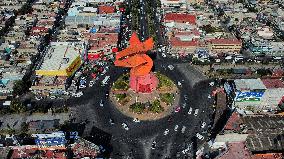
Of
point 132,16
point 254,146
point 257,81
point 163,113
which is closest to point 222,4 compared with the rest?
point 132,16

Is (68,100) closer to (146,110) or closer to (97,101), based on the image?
(97,101)

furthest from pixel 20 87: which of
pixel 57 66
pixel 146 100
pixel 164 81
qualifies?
pixel 164 81

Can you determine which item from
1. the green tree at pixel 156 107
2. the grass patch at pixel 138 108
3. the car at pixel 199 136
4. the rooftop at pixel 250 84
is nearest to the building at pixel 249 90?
the rooftop at pixel 250 84

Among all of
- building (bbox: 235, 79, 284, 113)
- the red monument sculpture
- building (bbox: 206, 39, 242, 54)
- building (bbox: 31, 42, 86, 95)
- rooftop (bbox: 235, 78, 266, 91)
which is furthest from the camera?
building (bbox: 206, 39, 242, 54)

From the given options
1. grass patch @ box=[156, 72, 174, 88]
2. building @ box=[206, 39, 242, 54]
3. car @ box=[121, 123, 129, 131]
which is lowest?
car @ box=[121, 123, 129, 131]

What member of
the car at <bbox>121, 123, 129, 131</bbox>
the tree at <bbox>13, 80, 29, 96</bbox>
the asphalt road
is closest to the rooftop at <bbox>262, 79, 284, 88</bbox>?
the asphalt road

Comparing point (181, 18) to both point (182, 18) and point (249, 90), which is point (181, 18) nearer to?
point (182, 18)

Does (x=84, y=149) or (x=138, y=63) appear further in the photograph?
(x=138, y=63)

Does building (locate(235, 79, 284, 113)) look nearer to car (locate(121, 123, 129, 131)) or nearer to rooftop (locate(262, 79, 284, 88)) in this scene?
rooftop (locate(262, 79, 284, 88))
